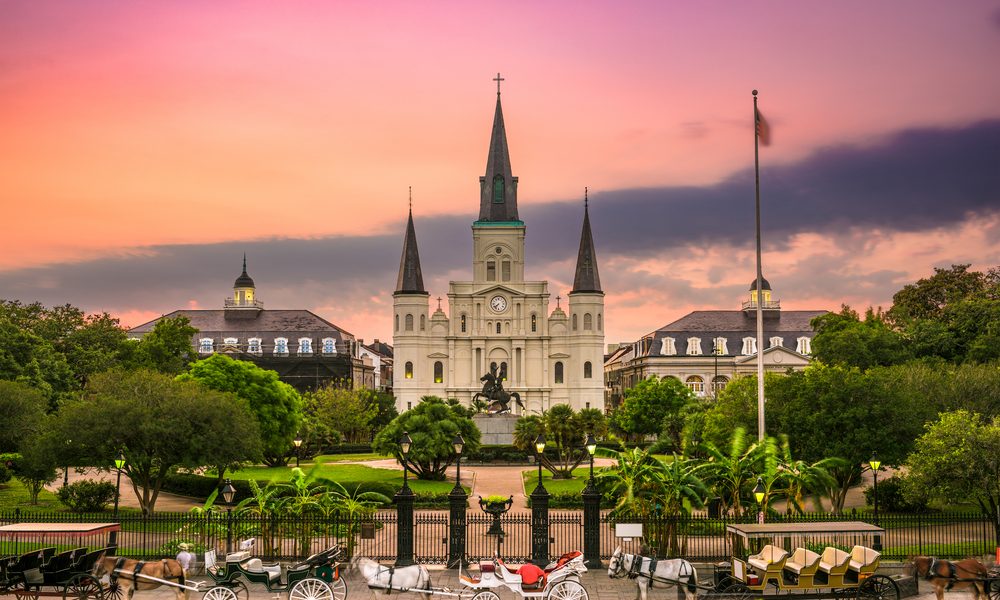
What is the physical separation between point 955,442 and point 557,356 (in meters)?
74.5

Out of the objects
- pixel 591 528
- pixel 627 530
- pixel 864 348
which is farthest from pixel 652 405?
pixel 627 530

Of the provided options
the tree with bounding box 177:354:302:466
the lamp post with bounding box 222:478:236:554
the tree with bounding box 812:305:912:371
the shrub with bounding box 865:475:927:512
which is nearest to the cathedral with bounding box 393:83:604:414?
the tree with bounding box 812:305:912:371

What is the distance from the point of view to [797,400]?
1404 inches

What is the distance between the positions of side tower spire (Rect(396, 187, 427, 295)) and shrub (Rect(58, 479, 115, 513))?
221ft

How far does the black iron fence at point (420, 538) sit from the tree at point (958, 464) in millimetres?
1127

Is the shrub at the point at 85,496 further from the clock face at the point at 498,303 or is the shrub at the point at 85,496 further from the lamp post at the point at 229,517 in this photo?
the clock face at the point at 498,303

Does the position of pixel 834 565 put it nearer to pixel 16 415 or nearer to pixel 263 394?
pixel 16 415

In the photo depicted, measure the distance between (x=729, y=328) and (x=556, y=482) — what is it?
65.5m

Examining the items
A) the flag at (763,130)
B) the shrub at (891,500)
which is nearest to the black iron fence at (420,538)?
the shrub at (891,500)

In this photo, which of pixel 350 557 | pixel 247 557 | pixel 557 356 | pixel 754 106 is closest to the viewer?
pixel 247 557

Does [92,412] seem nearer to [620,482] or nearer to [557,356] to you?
[620,482]

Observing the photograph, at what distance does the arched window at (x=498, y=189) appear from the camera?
107 m

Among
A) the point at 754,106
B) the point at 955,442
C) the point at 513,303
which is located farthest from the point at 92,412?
the point at 513,303

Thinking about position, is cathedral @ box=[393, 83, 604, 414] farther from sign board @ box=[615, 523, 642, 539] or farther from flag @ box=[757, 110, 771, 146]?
sign board @ box=[615, 523, 642, 539]
